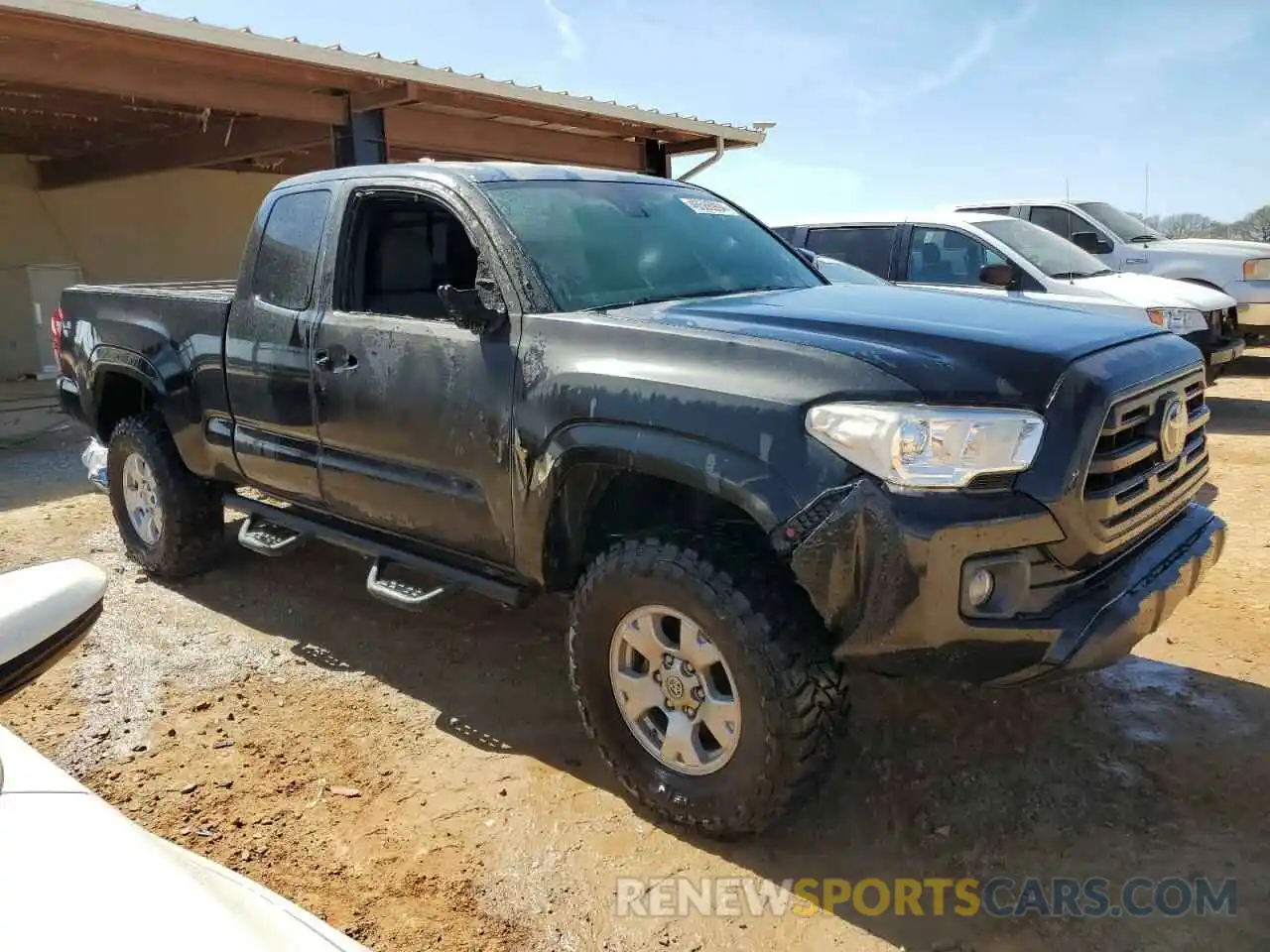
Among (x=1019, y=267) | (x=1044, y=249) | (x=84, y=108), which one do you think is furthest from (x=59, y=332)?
(x=1044, y=249)

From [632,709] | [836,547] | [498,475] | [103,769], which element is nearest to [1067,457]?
[836,547]

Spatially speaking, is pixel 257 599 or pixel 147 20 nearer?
pixel 257 599

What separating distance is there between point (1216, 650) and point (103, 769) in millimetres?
4286

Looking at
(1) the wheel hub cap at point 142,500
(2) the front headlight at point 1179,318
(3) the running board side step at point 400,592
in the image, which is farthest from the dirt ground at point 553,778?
(2) the front headlight at point 1179,318

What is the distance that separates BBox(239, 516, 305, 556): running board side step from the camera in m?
4.44

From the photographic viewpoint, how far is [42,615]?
60.8 inches

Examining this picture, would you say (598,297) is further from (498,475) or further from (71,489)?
(71,489)

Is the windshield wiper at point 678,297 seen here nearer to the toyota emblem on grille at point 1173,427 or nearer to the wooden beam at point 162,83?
the toyota emblem on grille at point 1173,427

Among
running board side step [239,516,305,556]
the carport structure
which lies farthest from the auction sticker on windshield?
the carport structure

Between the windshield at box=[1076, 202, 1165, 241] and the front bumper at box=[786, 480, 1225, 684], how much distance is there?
9.45m

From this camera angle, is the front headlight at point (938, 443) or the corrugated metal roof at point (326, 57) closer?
the front headlight at point (938, 443)

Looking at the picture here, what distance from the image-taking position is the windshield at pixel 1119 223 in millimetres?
10688

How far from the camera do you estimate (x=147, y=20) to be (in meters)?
7.98

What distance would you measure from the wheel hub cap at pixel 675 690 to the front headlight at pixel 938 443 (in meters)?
0.71
